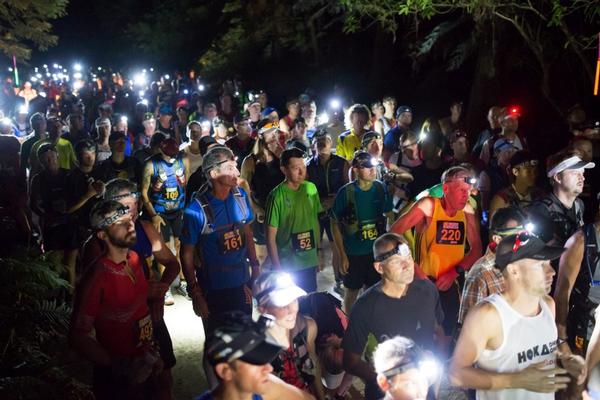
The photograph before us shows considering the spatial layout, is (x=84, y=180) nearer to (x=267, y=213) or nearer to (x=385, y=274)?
(x=267, y=213)

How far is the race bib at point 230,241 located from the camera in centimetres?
540

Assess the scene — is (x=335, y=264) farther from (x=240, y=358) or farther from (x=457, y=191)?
(x=240, y=358)

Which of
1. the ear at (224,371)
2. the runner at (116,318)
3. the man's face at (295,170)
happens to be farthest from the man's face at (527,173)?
the ear at (224,371)

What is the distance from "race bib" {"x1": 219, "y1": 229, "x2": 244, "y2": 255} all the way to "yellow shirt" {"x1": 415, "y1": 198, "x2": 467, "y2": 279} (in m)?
1.76

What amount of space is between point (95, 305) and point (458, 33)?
1546cm

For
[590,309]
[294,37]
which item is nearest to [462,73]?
[294,37]

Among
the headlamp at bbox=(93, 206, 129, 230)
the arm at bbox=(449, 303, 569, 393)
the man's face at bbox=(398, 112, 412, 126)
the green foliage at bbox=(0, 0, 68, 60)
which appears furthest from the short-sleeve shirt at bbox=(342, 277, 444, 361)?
the green foliage at bbox=(0, 0, 68, 60)

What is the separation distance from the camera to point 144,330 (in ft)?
14.1

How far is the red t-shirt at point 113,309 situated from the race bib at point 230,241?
3.89 ft

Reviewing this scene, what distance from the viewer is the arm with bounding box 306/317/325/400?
395 centimetres

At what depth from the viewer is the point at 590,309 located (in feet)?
15.1

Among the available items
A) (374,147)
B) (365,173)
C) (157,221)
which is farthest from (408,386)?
(157,221)

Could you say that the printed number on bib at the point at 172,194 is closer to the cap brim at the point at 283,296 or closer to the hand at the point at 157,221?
the hand at the point at 157,221

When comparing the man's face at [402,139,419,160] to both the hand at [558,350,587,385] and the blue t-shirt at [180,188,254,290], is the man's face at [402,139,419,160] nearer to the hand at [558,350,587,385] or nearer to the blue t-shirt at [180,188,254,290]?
the blue t-shirt at [180,188,254,290]
